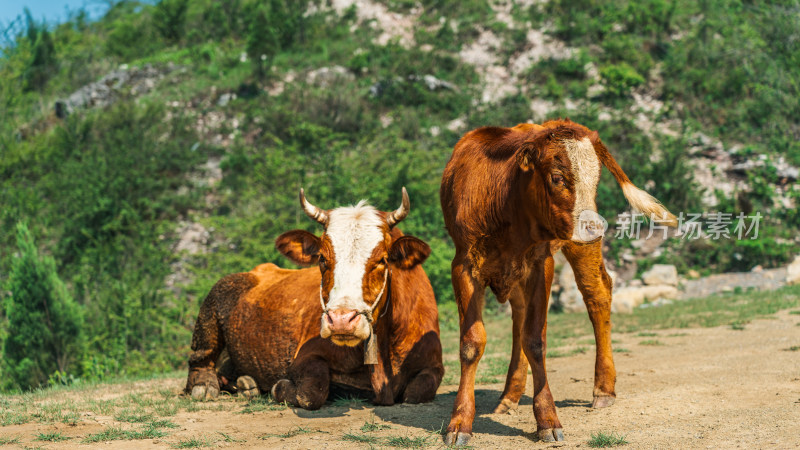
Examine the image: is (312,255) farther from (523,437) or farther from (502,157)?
(523,437)

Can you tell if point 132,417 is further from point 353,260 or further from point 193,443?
point 353,260

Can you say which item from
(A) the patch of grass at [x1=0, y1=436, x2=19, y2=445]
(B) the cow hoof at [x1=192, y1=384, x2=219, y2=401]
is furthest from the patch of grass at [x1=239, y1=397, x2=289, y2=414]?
(A) the patch of grass at [x1=0, y1=436, x2=19, y2=445]

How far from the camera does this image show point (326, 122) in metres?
26.1

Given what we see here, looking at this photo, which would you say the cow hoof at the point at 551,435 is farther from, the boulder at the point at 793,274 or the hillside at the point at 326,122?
the boulder at the point at 793,274

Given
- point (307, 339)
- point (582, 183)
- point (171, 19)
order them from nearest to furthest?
point (582, 183), point (307, 339), point (171, 19)

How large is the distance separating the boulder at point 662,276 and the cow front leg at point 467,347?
14.1 meters

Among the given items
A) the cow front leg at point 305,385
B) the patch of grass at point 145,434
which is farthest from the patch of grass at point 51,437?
the cow front leg at point 305,385

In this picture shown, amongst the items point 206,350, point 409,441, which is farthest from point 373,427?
point 206,350

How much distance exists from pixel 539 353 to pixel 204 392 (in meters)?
3.90

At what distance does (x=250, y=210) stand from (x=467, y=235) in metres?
15.6

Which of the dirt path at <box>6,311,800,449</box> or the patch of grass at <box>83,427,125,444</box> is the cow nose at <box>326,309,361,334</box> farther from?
the patch of grass at <box>83,427,125,444</box>

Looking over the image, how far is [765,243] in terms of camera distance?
19281 millimetres

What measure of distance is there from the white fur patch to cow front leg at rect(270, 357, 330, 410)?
46.9 inches

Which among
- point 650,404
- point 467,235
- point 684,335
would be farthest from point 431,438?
point 684,335
